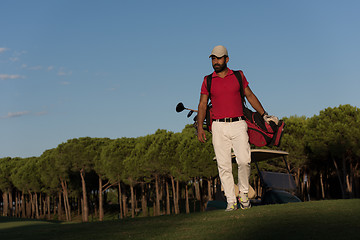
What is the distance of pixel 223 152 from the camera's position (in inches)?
327

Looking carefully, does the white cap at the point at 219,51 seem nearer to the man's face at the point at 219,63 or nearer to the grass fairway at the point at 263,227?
the man's face at the point at 219,63

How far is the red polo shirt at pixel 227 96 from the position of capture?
8242 mm

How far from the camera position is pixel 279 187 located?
11.9m

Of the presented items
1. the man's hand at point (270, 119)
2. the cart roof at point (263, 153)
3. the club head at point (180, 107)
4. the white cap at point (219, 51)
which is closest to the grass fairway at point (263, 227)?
the man's hand at point (270, 119)

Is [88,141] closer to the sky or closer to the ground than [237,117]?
closer to the sky

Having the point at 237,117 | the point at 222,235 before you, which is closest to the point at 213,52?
the point at 237,117

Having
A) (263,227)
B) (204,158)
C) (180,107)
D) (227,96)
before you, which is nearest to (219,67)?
(227,96)

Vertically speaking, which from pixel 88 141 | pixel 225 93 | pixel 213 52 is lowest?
pixel 225 93

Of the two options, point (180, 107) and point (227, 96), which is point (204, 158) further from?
point (227, 96)

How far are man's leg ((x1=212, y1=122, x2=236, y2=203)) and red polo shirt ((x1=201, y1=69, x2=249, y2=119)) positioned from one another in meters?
0.22

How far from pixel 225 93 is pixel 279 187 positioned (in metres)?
4.57

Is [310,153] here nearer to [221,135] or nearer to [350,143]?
[350,143]

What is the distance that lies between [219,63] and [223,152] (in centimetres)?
160

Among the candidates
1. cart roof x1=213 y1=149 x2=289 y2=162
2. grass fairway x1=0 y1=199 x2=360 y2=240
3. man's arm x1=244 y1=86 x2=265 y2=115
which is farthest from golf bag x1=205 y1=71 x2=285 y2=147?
cart roof x1=213 y1=149 x2=289 y2=162
